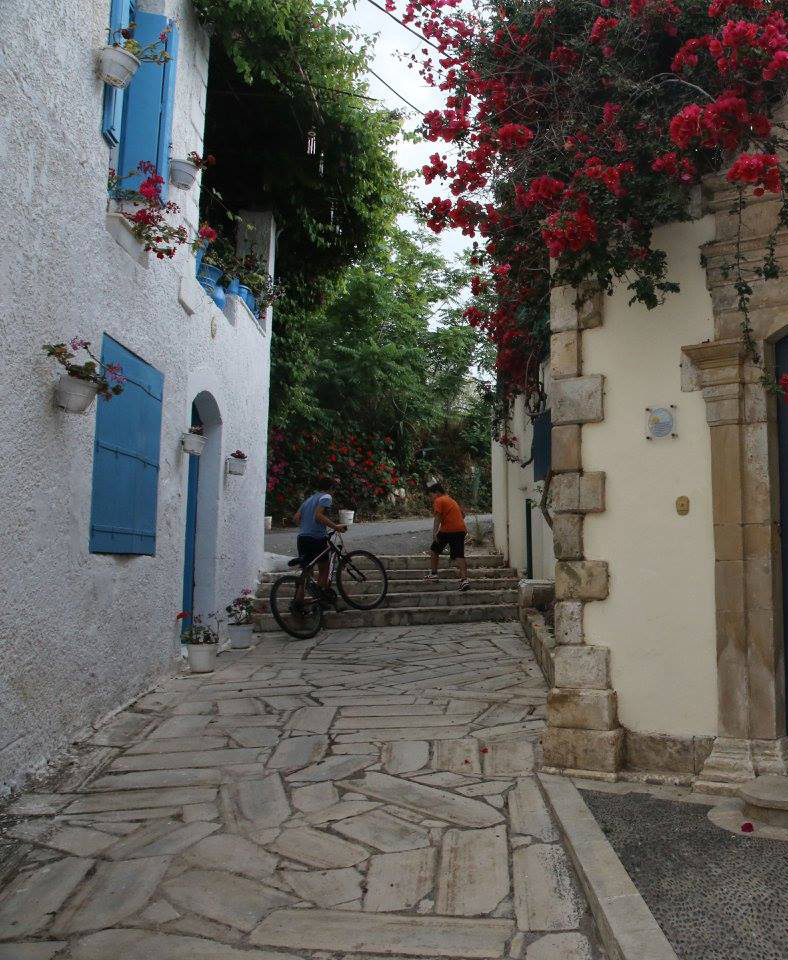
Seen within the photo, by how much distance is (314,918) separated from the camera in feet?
9.04

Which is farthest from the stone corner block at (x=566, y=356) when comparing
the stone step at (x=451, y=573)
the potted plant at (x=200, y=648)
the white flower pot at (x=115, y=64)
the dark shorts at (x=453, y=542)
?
the stone step at (x=451, y=573)

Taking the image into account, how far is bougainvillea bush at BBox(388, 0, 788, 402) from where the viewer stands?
357 cm

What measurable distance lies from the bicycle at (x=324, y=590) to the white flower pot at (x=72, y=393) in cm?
415

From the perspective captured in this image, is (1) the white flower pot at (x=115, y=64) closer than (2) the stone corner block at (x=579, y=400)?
No

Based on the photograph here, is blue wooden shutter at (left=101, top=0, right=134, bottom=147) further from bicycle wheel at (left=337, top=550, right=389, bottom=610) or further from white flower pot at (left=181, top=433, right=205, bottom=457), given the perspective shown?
bicycle wheel at (left=337, top=550, right=389, bottom=610)

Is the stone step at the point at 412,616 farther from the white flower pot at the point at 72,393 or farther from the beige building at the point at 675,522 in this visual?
the white flower pot at the point at 72,393

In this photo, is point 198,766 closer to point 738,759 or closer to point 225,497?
point 738,759

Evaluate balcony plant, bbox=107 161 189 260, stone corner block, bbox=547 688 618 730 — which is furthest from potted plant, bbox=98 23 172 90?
stone corner block, bbox=547 688 618 730

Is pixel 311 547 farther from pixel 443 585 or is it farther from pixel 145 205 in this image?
pixel 145 205

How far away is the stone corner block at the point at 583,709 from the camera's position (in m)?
4.16

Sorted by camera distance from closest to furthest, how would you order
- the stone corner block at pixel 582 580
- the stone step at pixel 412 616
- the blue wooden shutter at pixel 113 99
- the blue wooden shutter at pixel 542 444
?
the stone corner block at pixel 582 580, the blue wooden shutter at pixel 113 99, the blue wooden shutter at pixel 542 444, the stone step at pixel 412 616

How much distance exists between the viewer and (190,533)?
7.73m

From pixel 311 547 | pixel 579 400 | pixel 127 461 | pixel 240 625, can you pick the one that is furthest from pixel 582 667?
pixel 311 547

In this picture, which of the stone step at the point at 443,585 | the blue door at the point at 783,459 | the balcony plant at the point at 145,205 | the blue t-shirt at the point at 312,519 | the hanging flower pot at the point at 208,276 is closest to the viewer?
the blue door at the point at 783,459
